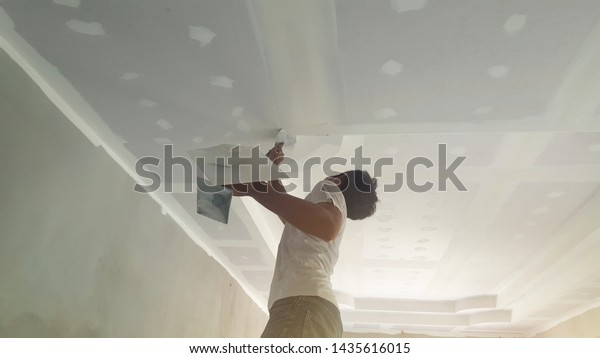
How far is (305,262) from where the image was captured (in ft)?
3.82

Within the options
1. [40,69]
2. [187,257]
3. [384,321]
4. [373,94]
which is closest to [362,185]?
[373,94]

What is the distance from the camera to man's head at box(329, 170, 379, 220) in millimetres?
1405

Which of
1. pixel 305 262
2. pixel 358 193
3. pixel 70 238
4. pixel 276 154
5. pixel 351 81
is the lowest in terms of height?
pixel 305 262

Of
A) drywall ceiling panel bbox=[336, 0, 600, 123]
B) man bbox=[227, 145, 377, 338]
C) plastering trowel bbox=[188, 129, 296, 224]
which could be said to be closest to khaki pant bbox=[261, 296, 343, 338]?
man bbox=[227, 145, 377, 338]

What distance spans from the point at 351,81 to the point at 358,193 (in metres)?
0.40

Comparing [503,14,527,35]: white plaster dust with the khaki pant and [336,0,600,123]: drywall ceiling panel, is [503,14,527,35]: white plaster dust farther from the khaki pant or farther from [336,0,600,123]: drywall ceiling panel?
the khaki pant

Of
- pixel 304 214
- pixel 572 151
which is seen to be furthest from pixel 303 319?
pixel 572 151

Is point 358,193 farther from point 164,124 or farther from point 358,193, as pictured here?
point 164,124

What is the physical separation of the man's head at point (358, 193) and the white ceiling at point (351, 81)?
0.17m

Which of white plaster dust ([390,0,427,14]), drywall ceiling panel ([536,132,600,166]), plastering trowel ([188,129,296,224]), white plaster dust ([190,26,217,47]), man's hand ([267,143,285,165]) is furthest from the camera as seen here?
drywall ceiling panel ([536,132,600,166])

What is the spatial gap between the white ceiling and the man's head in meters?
0.17

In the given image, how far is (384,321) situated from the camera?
16.7ft
